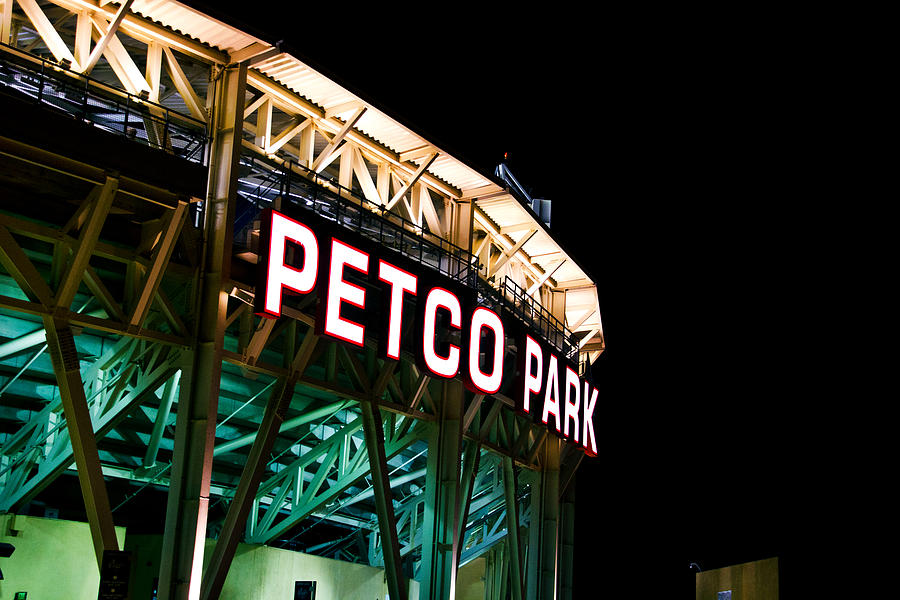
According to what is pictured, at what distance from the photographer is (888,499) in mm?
41094

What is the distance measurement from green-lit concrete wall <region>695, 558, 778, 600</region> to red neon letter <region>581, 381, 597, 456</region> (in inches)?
457

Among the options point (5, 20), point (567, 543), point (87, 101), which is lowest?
point (567, 543)

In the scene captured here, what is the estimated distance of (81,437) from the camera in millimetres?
16547

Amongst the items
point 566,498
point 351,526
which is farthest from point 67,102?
point 566,498

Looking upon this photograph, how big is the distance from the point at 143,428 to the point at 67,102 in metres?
11.4

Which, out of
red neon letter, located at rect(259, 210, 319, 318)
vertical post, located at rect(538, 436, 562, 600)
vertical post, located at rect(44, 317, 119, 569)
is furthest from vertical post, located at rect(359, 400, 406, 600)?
vertical post, located at rect(538, 436, 562, 600)

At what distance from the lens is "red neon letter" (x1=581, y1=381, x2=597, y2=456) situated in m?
33.3

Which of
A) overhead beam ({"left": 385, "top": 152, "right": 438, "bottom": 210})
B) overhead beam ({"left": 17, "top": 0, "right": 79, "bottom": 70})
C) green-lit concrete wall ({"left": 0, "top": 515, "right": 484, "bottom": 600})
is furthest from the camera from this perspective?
overhead beam ({"left": 385, "top": 152, "right": 438, "bottom": 210})

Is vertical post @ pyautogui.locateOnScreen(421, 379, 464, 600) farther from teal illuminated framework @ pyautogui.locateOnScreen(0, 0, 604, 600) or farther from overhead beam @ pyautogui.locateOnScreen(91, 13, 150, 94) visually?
overhead beam @ pyautogui.locateOnScreen(91, 13, 150, 94)

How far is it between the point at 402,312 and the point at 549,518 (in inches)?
570

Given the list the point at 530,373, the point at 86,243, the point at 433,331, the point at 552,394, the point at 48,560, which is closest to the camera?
the point at 86,243

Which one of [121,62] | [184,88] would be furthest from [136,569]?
[121,62]

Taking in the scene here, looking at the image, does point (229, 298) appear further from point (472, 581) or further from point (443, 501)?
point (472, 581)

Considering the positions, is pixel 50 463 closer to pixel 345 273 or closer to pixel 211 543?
pixel 211 543
